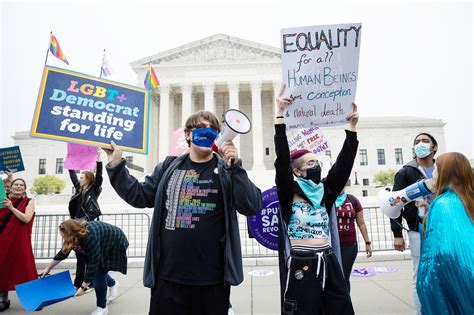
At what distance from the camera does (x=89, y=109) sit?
2734mm

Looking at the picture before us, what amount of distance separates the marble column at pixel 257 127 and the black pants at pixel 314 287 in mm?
33067

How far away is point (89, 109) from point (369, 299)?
453 centimetres

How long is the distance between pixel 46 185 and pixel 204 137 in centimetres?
5133

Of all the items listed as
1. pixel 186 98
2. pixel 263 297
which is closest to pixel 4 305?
pixel 263 297

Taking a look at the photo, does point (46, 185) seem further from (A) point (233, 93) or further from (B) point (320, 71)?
(B) point (320, 71)

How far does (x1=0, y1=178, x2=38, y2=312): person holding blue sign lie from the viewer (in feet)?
14.7

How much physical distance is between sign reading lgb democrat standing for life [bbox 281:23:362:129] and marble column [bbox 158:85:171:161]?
113ft

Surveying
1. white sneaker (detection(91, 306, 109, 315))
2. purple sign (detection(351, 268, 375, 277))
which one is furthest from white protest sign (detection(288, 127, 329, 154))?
white sneaker (detection(91, 306, 109, 315))

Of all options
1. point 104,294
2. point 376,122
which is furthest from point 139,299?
point 376,122

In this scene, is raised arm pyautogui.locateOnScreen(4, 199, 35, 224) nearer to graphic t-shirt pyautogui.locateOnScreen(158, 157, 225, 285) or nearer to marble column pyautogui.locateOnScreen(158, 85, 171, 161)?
graphic t-shirt pyautogui.locateOnScreen(158, 157, 225, 285)

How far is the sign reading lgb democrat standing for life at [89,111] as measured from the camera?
8.48 ft

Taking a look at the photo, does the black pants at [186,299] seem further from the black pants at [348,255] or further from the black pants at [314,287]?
the black pants at [348,255]

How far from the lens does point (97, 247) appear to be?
3852 mm

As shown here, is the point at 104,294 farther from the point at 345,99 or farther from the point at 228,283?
the point at 345,99
